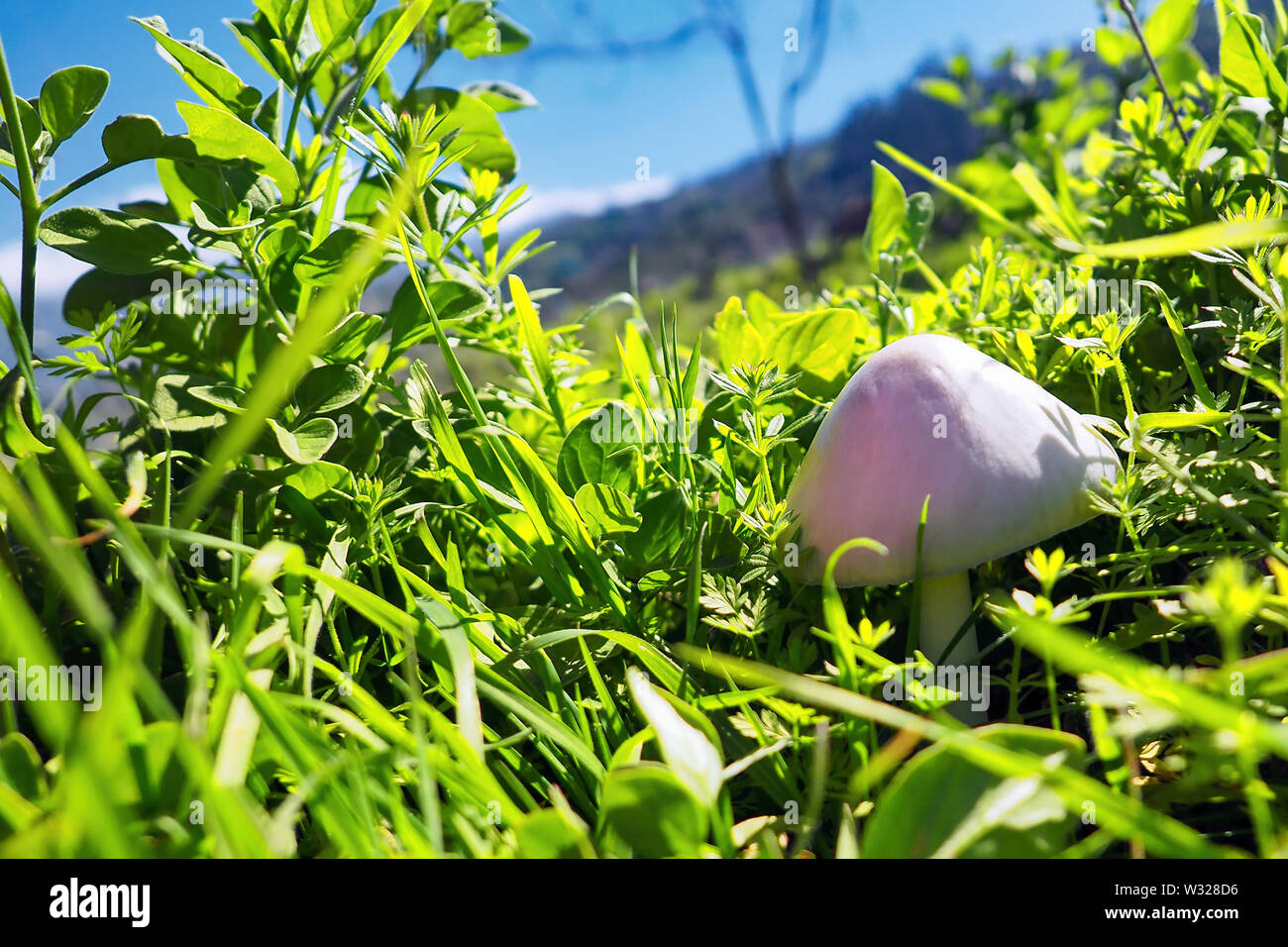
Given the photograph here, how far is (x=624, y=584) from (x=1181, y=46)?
63.7 inches

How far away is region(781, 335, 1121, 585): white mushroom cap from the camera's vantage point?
760mm

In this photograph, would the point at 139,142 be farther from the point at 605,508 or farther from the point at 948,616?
the point at 948,616

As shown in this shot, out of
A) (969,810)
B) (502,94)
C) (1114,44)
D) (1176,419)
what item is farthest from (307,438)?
(1114,44)

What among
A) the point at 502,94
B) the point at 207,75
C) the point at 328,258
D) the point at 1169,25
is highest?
the point at 1169,25

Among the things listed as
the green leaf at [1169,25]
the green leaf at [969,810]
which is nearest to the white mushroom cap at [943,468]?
the green leaf at [969,810]

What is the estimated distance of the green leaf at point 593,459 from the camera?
1.00 meters

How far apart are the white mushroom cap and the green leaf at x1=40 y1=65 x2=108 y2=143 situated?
876 mm

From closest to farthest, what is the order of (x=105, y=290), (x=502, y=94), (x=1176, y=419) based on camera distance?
(x=1176, y=419) < (x=105, y=290) < (x=502, y=94)

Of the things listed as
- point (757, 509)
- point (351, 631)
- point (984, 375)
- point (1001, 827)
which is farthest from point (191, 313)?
point (1001, 827)

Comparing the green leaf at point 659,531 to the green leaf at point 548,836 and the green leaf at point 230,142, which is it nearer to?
the green leaf at point 548,836

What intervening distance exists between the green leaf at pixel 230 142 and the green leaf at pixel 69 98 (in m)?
0.13

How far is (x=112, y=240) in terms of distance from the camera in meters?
0.95

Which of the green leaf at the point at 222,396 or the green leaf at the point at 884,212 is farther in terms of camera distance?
the green leaf at the point at 884,212

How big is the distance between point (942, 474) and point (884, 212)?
0.74 metres
